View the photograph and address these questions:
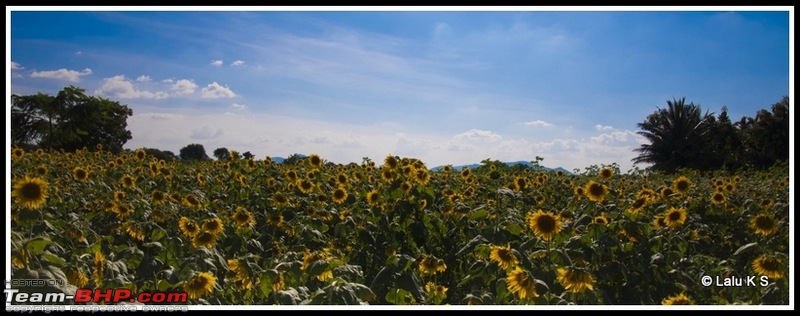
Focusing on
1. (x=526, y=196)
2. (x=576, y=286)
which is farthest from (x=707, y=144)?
(x=576, y=286)

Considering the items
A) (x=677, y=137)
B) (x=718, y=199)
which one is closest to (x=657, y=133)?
(x=677, y=137)

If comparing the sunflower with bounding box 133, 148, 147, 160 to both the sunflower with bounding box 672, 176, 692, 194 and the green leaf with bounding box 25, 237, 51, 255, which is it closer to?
the green leaf with bounding box 25, 237, 51, 255

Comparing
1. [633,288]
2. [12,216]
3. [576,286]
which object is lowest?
[633,288]

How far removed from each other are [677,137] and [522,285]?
3516 cm

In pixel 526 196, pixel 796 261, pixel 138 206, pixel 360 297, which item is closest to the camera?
pixel 360 297

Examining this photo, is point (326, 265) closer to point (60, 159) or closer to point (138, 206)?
point (138, 206)

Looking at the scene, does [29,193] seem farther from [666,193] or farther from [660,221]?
[666,193]

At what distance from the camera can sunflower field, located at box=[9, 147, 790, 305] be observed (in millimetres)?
3314

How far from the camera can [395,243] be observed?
17.0 feet

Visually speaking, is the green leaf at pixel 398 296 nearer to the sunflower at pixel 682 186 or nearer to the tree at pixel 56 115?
the sunflower at pixel 682 186

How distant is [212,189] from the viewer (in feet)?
26.1

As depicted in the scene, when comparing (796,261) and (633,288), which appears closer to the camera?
(796,261)

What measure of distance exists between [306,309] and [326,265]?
447 millimetres

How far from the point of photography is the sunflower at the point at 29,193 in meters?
3.58
